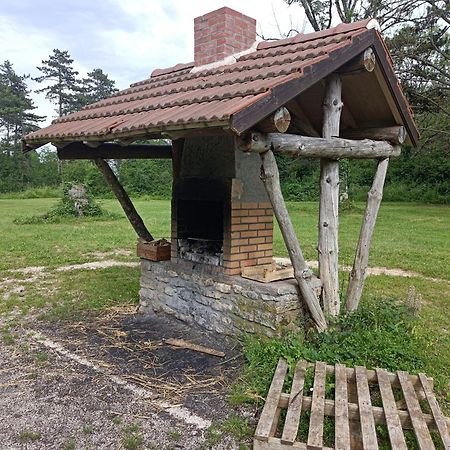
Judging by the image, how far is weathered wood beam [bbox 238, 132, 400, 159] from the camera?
11.7 feet

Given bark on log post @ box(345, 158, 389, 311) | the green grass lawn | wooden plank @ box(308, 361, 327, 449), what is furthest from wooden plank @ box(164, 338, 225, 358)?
the green grass lawn

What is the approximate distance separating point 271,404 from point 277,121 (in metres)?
2.13

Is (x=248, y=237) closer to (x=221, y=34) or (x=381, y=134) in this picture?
(x=381, y=134)

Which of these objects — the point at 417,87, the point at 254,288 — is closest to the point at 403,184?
the point at 417,87

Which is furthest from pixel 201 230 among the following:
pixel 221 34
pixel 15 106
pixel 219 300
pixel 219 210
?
pixel 15 106

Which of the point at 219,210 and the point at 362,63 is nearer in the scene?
the point at 362,63

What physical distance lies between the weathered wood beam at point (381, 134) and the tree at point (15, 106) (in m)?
38.8

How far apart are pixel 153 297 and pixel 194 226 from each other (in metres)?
1.12

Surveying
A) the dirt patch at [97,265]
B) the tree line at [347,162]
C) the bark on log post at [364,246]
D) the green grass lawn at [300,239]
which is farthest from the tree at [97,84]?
the bark on log post at [364,246]

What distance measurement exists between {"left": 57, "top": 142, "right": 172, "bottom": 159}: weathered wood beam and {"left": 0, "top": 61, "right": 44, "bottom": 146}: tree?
36.3 m

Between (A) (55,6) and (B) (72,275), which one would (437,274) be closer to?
(B) (72,275)

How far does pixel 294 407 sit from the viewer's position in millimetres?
3146

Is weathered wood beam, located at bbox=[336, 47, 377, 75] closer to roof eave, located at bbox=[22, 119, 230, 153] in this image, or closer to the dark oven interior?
roof eave, located at bbox=[22, 119, 230, 153]

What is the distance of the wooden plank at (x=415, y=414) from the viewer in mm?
2775
